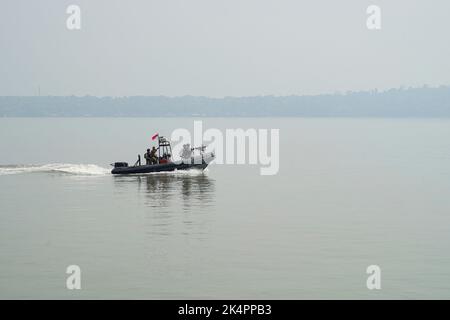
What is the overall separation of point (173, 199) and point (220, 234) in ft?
40.3

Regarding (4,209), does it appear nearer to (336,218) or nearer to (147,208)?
(147,208)

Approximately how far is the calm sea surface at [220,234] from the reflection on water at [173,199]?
105mm

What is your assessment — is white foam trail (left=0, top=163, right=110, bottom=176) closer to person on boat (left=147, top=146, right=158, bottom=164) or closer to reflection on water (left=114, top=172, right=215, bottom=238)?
person on boat (left=147, top=146, right=158, bottom=164)

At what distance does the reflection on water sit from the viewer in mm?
40906

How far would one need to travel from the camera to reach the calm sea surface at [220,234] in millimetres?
29531

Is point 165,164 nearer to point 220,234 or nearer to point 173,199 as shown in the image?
point 173,199

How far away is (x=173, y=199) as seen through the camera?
5106cm

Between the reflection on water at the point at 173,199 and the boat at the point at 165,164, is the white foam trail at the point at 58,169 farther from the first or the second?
the reflection on water at the point at 173,199

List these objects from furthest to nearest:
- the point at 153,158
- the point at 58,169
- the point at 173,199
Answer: the point at 58,169
the point at 153,158
the point at 173,199

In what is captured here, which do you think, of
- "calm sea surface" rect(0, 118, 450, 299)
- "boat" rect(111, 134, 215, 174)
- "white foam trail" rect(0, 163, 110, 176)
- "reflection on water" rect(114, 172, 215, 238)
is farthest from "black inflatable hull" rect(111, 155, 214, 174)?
"white foam trail" rect(0, 163, 110, 176)

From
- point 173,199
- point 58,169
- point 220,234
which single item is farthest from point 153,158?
point 220,234

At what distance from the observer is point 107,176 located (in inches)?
2554

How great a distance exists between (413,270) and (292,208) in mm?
17288
